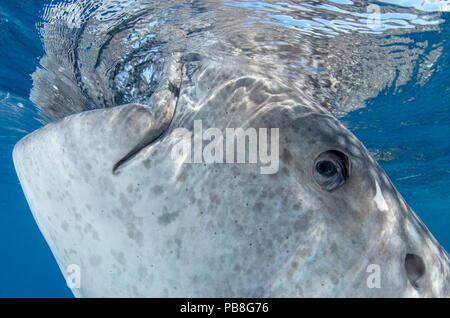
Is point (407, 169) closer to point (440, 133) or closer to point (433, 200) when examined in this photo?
point (440, 133)

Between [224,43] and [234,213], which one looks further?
[224,43]

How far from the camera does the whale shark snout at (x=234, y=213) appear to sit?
4.41 feet

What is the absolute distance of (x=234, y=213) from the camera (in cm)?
141

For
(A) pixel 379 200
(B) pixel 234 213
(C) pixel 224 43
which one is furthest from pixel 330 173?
(C) pixel 224 43

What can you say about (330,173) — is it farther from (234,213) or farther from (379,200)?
(234,213)

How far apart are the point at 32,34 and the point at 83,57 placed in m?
1.27

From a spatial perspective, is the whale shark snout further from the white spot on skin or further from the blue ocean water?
the blue ocean water

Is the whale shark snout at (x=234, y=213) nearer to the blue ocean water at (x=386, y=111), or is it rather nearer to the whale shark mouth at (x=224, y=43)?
the whale shark mouth at (x=224, y=43)

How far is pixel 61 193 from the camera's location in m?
1.72

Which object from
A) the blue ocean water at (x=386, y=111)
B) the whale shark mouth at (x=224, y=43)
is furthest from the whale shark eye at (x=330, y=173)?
the blue ocean water at (x=386, y=111)

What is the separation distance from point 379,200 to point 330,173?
298 millimetres

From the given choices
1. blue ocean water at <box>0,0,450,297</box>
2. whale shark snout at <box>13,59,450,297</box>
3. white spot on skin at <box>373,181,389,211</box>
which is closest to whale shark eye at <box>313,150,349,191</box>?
whale shark snout at <box>13,59,450,297</box>
